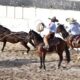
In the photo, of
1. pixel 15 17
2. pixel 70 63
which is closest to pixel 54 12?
pixel 15 17

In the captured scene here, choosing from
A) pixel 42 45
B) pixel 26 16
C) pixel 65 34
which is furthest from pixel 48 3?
pixel 42 45

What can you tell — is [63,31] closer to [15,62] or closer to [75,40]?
[75,40]

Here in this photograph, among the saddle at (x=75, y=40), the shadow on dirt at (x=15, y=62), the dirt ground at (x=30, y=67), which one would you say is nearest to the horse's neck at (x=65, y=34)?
the saddle at (x=75, y=40)

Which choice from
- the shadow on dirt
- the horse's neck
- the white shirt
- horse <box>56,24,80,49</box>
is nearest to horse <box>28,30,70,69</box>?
the shadow on dirt

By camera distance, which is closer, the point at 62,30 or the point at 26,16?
the point at 62,30

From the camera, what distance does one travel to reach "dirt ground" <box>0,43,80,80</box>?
1554cm

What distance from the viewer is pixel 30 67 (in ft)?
57.2

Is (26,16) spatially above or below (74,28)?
below

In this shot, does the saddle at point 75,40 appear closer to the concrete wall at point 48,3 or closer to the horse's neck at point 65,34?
the horse's neck at point 65,34

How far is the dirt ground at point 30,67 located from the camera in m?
15.5

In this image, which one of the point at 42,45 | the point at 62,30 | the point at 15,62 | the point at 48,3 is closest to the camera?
the point at 42,45

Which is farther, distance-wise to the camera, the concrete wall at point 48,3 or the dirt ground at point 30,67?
the concrete wall at point 48,3

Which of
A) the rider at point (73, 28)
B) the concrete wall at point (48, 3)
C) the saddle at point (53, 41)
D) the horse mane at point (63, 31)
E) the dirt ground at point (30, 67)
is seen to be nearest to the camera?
the dirt ground at point (30, 67)

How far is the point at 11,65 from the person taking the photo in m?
17.8
